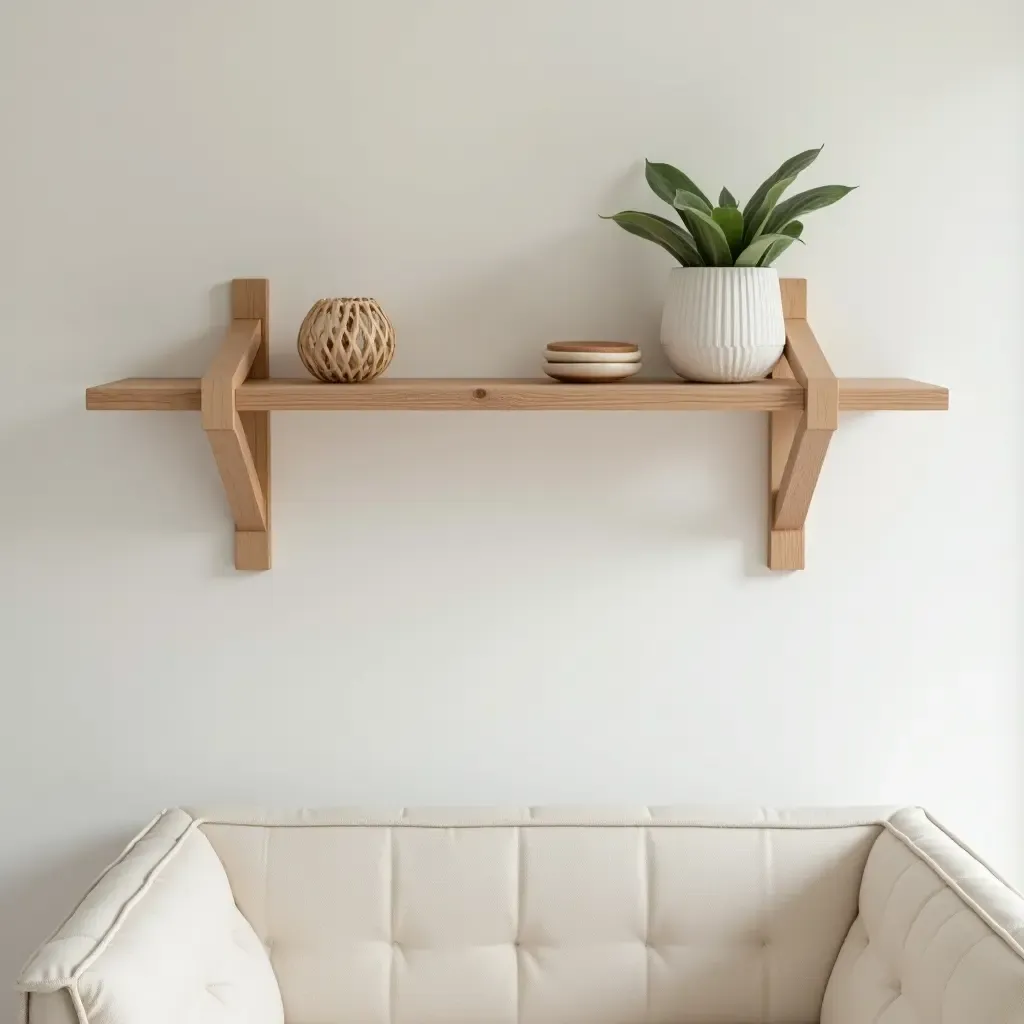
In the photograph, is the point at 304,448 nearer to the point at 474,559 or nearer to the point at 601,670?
the point at 474,559

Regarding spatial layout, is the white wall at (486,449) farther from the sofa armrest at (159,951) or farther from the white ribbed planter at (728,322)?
the sofa armrest at (159,951)

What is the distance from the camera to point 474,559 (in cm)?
194

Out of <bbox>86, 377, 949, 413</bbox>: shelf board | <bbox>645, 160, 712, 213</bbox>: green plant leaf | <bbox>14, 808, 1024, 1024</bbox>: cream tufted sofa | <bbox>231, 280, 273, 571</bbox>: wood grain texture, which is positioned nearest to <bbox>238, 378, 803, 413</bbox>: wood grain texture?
<bbox>86, 377, 949, 413</bbox>: shelf board

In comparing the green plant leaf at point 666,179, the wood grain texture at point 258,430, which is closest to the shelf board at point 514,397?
the wood grain texture at point 258,430

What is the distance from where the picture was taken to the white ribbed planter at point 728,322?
1.71m

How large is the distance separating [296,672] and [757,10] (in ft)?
4.11

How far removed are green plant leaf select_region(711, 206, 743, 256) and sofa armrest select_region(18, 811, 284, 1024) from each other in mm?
1144

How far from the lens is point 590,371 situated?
171 cm

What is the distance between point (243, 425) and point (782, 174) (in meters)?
0.86

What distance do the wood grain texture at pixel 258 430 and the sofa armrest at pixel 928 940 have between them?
1026mm

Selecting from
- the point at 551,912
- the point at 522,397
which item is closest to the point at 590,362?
the point at 522,397

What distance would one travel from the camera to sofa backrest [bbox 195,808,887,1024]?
69.6 inches

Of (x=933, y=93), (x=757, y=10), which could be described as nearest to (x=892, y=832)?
(x=933, y=93)

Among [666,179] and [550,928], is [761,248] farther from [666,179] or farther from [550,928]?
[550,928]
